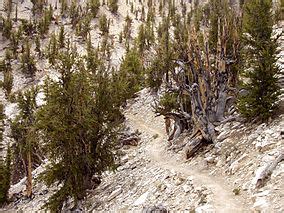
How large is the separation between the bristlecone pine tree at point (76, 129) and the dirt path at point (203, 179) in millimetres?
3200

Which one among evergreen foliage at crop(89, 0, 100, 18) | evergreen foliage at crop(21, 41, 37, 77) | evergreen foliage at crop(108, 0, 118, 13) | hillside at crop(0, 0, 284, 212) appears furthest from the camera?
evergreen foliage at crop(108, 0, 118, 13)

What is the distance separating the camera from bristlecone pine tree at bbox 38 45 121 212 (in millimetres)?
16922

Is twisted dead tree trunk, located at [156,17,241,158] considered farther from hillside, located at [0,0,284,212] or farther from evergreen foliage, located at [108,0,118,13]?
evergreen foliage, located at [108,0,118,13]

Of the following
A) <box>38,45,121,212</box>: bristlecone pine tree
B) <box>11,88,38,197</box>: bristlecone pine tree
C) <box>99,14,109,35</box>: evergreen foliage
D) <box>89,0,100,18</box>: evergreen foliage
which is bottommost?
<box>11,88,38,197</box>: bristlecone pine tree

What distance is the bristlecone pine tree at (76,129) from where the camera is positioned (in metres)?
16.9

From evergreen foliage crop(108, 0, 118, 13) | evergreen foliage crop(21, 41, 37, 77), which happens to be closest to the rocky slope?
evergreen foliage crop(21, 41, 37, 77)

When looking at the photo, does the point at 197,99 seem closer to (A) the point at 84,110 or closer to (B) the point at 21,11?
(A) the point at 84,110

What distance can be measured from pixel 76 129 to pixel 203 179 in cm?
654

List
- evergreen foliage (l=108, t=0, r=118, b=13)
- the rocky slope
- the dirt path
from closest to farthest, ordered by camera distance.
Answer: the dirt path → the rocky slope → evergreen foliage (l=108, t=0, r=118, b=13)

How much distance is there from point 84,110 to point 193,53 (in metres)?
6.99

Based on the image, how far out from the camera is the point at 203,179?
558 inches

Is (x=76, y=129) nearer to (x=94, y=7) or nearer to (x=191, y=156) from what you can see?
(x=191, y=156)

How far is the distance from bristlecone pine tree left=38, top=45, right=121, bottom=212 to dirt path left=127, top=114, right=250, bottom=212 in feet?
10.5

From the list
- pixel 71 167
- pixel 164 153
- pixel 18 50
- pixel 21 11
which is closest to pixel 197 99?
pixel 164 153
